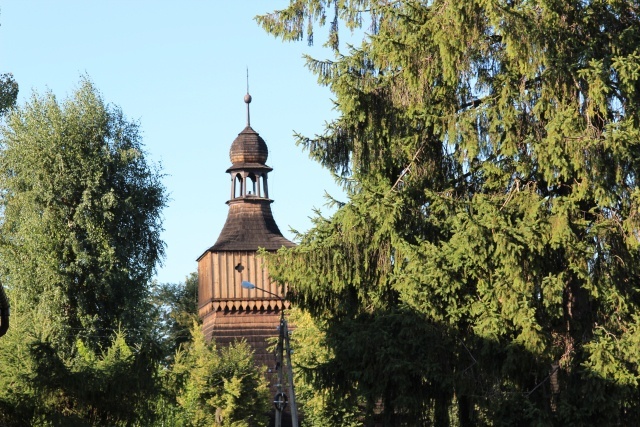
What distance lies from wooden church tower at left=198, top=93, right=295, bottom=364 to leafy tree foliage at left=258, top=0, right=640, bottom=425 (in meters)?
40.6

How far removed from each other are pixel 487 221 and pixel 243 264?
4598cm

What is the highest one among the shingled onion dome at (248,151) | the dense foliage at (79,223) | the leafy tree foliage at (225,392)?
the shingled onion dome at (248,151)

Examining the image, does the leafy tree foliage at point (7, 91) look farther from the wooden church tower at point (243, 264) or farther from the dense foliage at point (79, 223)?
the wooden church tower at point (243, 264)

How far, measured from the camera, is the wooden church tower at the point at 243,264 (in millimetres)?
66312

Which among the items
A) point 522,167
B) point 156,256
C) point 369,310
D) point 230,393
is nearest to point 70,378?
point 369,310

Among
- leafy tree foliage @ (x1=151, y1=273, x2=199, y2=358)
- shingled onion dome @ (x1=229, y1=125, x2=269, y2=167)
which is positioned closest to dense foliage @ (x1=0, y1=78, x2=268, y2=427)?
shingled onion dome @ (x1=229, y1=125, x2=269, y2=167)

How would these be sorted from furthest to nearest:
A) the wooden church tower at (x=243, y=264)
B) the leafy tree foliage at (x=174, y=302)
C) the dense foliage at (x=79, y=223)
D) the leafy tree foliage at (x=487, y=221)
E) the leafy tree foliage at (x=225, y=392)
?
the leafy tree foliage at (x=174, y=302)
the wooden church tower at (x=243, y=264)
the leafy tree foliage at (x=225, y=392)
the dense foliage at (x=79, y=223)
the leafy tree foliage at (x=487, y=221)

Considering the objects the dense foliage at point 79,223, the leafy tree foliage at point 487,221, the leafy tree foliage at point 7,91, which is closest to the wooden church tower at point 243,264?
the dense foliage at point 79,223

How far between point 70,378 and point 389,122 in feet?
29.0

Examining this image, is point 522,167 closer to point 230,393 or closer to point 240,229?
point 230,393

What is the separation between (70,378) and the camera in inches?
1077

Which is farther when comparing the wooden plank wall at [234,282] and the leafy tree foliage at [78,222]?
the wooden plank wall at [234,282]

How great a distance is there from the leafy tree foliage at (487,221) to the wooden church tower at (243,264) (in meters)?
40.6

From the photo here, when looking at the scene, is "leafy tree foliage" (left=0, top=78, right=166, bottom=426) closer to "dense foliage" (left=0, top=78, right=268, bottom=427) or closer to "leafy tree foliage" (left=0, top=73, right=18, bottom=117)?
"dense foliage" (left=0, top=78, right=268, bottom=427)
